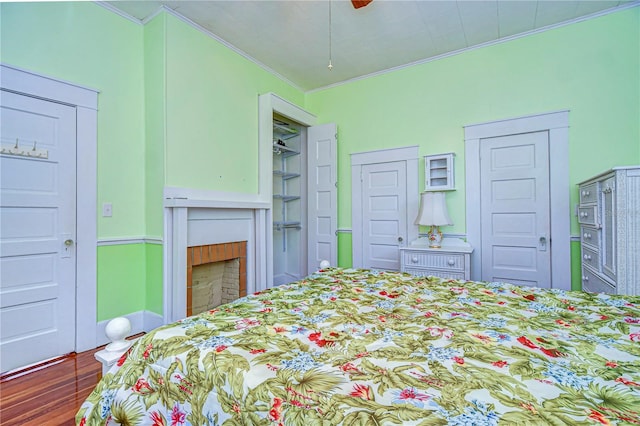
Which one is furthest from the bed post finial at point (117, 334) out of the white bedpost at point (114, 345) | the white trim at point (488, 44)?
the white trim at point (488, 44)

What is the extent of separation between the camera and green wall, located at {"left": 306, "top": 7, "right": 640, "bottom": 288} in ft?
8.48

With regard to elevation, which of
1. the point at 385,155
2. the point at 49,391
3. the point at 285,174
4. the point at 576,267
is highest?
the point at 385,155

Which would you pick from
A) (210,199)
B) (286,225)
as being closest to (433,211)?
(286,225)

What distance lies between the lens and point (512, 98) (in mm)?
2986

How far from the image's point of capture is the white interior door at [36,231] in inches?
80.6

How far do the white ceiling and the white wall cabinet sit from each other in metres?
1.63

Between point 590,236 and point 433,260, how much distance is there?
48.2 inches

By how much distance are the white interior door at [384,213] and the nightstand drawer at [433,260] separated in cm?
40

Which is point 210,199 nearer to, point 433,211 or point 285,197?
point 285,197

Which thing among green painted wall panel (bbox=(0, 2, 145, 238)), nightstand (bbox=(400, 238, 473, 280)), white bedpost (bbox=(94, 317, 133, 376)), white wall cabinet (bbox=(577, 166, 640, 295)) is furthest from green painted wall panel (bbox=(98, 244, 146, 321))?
white wall cabinet (bbox=(577, 166, 640, 295))

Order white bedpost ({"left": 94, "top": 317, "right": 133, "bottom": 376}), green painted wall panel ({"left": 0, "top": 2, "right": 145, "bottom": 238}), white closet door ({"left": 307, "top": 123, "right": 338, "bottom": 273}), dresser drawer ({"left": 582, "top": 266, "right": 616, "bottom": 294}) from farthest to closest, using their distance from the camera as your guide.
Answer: white closet door ({"left": 307, "top": 123, "right": 338, "bottom": 273}) → green painted wall panel ({"left": 0, "top": 2, "right": 145, "bottom": 238}) → dresser drawer ({"left": 582, "top": 266, "right": 616, "bottom": 294}) → white bedpost ({"left": 94, "top": 317, "right": 133, "bottom": 376})

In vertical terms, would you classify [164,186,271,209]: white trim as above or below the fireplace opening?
above

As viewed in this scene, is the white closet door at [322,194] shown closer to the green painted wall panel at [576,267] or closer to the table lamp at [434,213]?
the table lamp at [434,213]

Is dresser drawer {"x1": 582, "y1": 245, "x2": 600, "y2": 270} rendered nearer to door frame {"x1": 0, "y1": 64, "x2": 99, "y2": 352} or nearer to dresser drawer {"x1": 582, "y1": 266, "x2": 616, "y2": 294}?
dresser drawer {"x1": 582, "y1": 266, "x2": 616, "y2": 294}
